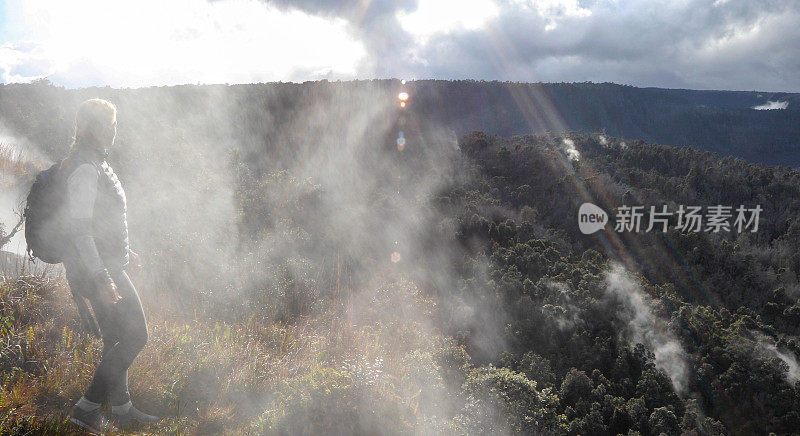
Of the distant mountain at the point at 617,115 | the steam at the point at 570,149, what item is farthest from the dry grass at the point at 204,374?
the distant mountain at the point at 617,115

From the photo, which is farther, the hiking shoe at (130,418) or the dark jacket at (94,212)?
the hiking shoe at (130,418)

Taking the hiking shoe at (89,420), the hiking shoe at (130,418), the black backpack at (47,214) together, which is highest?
the black backpack at (47,214)

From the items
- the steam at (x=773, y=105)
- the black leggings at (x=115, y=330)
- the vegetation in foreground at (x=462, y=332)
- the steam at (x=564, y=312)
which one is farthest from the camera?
the steam at (x=773, y=105)

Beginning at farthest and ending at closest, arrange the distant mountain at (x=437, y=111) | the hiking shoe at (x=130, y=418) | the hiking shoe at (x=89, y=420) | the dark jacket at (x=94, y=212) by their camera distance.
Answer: the distant mountain at (x=437, y=111), the hiking shoe at (x=130, y=418), the hiking shoe at (x=89, y=420), the dark jacket at (x=94, y=212)

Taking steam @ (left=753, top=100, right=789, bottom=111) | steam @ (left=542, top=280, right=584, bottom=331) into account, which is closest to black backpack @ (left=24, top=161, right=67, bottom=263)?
steam @ (left=542, top=280, right=584, bottom=331)

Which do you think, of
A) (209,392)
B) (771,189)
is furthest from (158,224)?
(771,189)

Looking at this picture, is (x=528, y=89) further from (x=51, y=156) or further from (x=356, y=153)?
(x=51, y=156)
